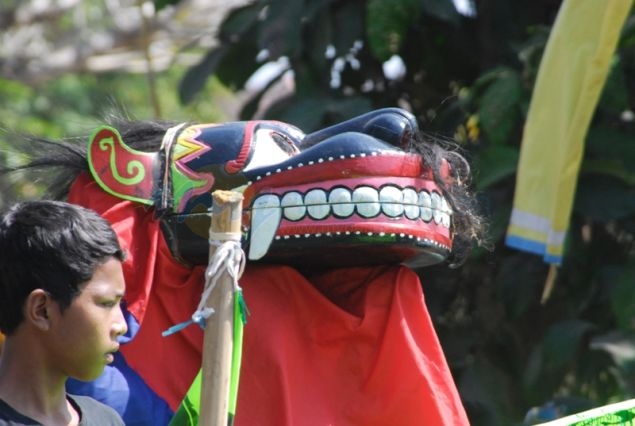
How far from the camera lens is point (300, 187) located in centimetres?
197

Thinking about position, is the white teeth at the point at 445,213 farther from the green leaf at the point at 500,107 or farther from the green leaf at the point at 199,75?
the green leaf at the point at 199,75

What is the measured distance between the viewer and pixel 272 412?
1963 millimetres

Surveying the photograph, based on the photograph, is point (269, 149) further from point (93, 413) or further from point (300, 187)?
point (93, 413)

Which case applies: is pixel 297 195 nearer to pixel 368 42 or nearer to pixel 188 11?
pixel 368 42

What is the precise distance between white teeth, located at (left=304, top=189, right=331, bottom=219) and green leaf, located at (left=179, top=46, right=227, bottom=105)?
192 centimetres

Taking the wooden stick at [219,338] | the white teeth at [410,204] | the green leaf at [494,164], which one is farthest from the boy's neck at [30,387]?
the green leaf at [494,164]

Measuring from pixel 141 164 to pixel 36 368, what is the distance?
56cm

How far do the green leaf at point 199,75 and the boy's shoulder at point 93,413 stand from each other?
2.20 meters

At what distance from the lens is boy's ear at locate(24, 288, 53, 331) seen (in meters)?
1.56

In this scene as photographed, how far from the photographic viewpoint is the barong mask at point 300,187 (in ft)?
6.38

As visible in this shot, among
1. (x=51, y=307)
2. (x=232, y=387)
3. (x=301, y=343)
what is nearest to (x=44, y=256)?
(x=51, y=307)

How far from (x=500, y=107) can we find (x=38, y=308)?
1954mm

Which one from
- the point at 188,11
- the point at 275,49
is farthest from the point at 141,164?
the point at 188,11

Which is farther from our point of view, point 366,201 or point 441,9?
point 441,9
